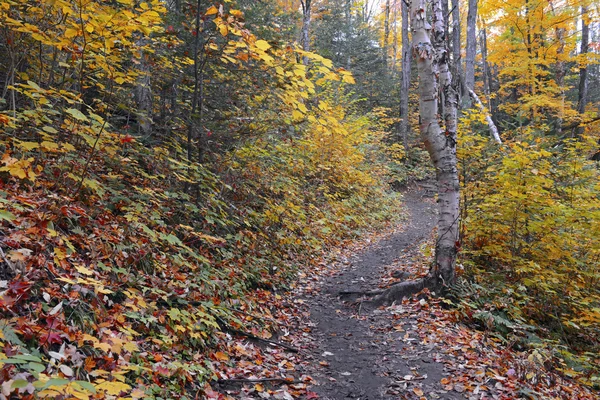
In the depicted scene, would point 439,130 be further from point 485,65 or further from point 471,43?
point 485,65

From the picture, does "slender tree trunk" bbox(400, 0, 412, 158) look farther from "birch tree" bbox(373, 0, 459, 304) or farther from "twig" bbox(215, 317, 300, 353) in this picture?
"twig" bbox(215, 317, 300, 353)

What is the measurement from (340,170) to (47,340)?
11.6 meters

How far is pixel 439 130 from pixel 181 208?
13.8 ft

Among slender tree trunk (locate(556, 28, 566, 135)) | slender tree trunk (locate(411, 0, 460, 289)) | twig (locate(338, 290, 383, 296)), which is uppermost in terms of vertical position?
slender tree trunk (locate(556, 28, 566, 135))

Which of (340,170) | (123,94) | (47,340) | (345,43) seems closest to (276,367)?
(47,340)

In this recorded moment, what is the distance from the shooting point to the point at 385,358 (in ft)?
15.0

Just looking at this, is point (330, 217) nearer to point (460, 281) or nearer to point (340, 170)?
point (340, 170)

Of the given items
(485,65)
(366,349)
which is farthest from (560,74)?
(366,349)

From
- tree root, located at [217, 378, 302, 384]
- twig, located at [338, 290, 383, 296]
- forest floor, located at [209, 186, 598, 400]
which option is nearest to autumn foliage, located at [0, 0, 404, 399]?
tree root, located at [217, 378, 302, 384]

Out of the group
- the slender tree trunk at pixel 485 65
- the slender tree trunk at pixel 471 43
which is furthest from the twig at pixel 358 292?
the slender tree trunk at pixel 485 65

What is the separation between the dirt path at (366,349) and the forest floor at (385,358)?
0.01 m

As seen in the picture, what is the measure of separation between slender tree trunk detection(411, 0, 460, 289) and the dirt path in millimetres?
1160

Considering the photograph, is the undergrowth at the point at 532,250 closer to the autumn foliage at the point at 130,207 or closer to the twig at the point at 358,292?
the twig at the point at 358,292

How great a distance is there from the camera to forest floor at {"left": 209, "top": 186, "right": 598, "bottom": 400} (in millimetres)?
3869
